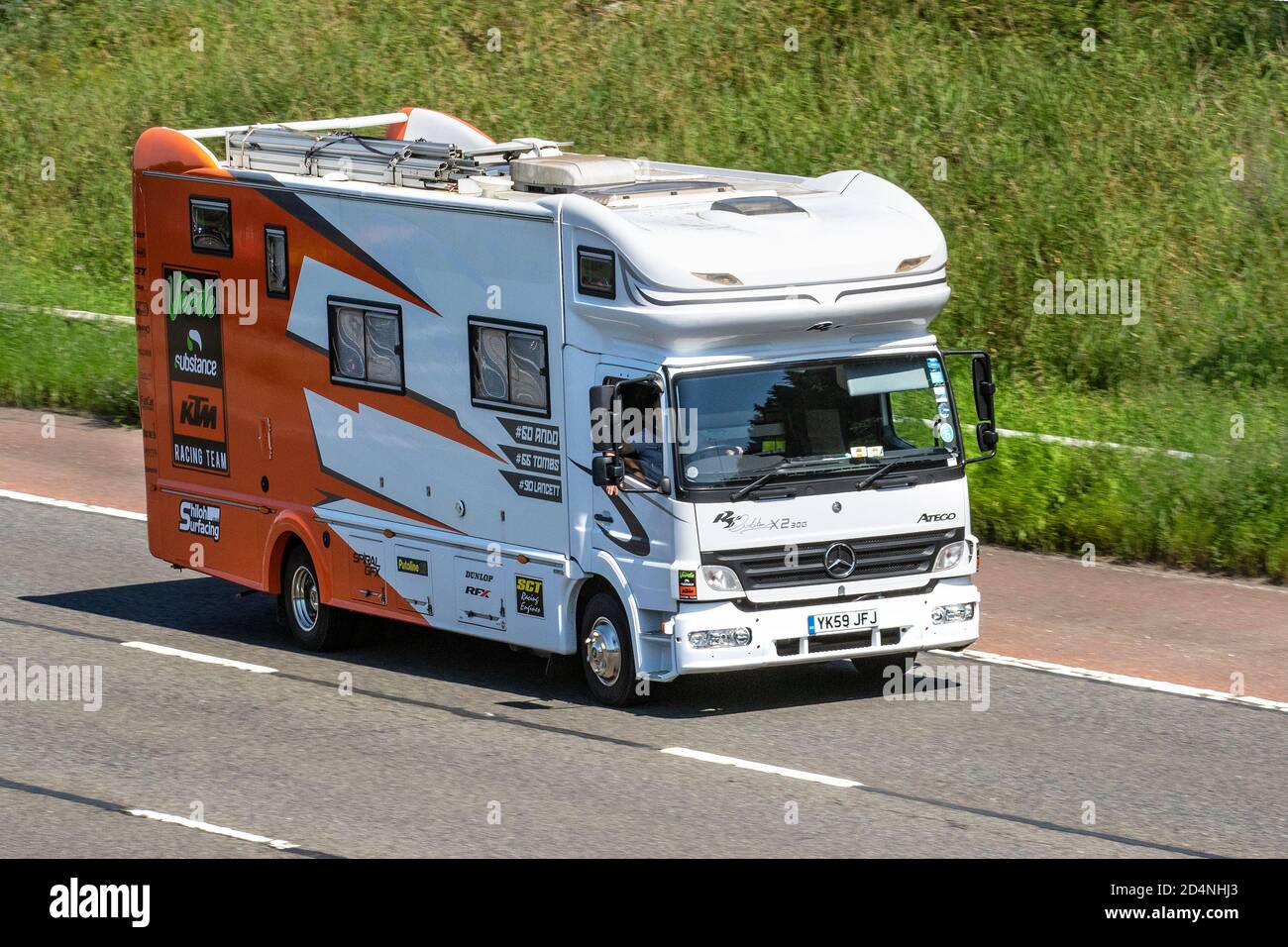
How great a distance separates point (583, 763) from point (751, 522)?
5.73 ft

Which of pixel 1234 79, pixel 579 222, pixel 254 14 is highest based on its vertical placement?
pixel 254 14

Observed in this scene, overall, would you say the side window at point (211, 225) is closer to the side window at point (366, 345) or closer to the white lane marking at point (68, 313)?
the side window at point (366, 345)

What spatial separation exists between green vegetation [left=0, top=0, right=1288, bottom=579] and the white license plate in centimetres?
504

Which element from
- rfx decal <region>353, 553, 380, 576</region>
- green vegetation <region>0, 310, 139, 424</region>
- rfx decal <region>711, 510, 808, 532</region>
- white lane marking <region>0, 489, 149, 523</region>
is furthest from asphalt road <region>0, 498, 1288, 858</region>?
green vegetation <region>0, 310, 139, 424</region>

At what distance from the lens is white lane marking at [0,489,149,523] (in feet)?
64.3

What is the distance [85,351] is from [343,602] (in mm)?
11519

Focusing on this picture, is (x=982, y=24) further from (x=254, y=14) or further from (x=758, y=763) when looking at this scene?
(x=758, y=763)

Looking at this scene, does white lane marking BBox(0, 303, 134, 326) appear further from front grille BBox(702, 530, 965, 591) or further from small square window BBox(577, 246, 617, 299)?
front grille BBox(702, 530, 965, 591)

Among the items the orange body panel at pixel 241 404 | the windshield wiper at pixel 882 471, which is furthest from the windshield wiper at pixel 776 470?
the orange body panel at pixel 241 404

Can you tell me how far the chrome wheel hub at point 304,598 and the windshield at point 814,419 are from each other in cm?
401

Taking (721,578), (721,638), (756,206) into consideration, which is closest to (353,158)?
(756,206)

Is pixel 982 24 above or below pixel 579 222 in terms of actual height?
above

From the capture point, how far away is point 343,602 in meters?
14.7

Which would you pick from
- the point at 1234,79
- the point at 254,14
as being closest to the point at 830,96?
the point at 1234,79
